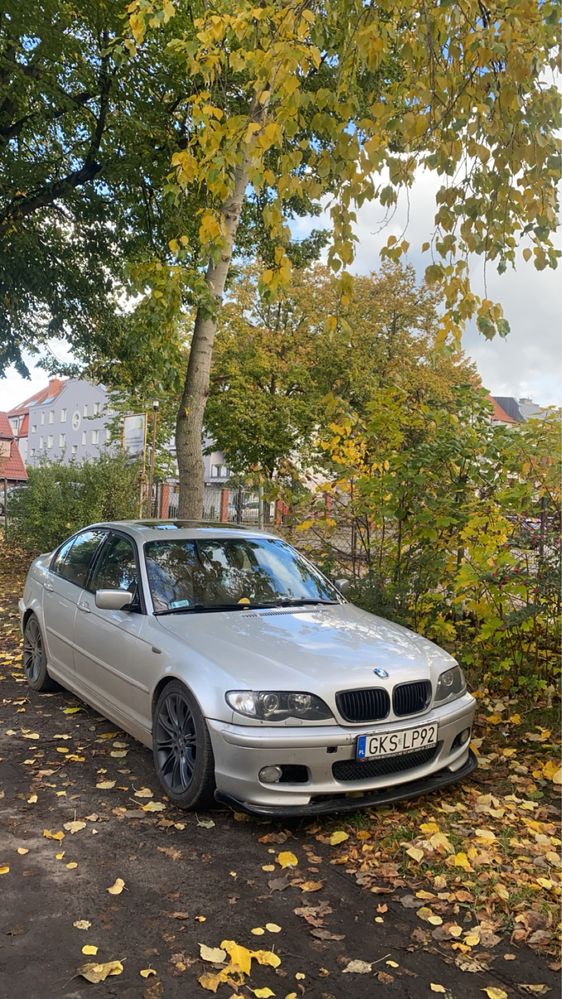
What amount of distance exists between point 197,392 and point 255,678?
5.63 meters

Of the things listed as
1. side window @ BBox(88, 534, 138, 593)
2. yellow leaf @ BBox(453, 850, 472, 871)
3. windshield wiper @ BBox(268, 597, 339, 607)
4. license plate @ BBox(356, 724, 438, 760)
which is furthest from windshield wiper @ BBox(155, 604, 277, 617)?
yellow leaf @ BBox(453, 850, 472, 871)

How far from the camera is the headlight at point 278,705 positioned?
3467 millimetres

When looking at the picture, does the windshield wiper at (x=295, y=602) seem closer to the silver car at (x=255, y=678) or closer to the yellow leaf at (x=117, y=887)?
the silver car at (x=255, y=678)

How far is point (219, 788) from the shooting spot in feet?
11.6

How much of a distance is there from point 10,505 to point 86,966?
14.0 m

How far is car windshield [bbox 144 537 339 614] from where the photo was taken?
454 centimetres

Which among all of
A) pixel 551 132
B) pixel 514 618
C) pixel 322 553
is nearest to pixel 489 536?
pixel 514 618

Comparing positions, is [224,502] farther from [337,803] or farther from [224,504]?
[337,803]

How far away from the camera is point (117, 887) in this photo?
3037 mm

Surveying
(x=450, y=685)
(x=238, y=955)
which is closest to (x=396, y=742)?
(x=450, y=685)

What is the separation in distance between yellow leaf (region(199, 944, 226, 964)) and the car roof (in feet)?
9.16

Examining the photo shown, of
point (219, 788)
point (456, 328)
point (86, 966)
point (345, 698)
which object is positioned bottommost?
point (86, 966)

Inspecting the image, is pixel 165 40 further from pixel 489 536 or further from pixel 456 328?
pixel 489 536

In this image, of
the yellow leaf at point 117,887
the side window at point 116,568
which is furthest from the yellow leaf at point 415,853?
the side window at point 116,568
